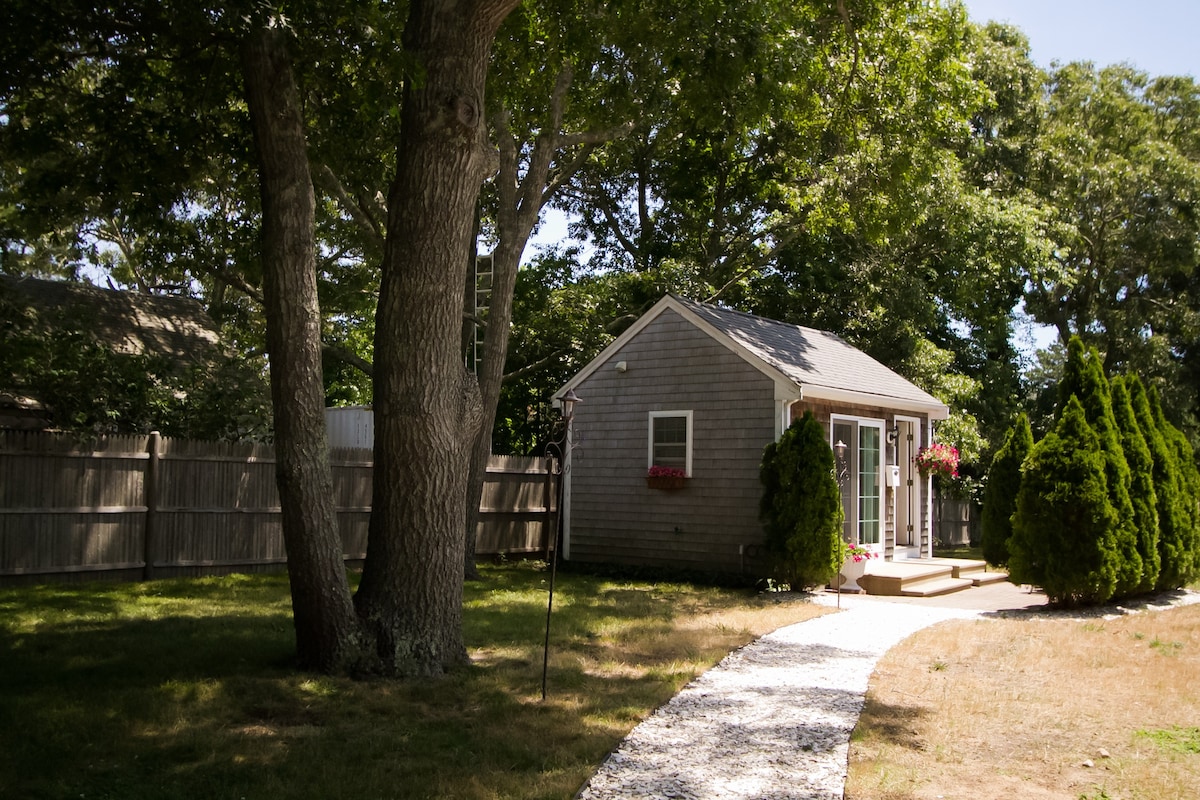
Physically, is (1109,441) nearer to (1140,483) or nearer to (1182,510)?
(1140,483)

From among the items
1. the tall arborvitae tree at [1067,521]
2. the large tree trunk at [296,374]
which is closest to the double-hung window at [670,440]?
the tall arborvitae tree at [1067,521]

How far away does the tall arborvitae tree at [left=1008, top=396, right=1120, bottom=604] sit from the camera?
11.0 metres

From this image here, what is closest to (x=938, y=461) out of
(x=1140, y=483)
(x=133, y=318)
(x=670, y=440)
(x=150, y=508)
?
(x=1140, y=483)

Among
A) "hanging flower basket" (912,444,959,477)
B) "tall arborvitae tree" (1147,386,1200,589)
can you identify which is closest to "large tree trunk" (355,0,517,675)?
"tall arborvitae tree" (1147,386,1200,589)

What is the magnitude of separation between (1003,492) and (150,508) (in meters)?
13.4

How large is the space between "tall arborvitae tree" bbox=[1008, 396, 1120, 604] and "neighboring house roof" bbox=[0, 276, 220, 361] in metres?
12.7

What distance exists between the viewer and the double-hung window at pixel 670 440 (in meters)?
14.3

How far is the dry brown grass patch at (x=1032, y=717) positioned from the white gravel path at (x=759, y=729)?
186 millimetres

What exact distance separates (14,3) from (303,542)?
15.5ft

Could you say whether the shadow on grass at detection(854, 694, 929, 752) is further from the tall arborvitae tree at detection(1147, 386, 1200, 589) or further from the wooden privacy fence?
the tall arborvitae tree at detection(1147, 386, 1200, 589)

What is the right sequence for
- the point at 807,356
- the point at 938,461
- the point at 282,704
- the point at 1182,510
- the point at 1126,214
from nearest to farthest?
the point at 282,704
the point at 1182,510
the point at 807,356
the point at 938,461
the point at 1126,214

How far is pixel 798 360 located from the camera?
1438cm

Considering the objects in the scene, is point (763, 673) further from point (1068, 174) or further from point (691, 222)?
point (1068, 174)

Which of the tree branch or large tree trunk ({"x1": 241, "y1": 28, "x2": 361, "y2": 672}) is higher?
the tree branch
